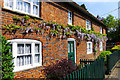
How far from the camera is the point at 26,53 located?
5598 millimetres

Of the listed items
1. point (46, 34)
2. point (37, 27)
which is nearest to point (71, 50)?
point (46, 34)

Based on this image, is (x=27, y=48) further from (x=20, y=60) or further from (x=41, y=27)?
(x=41, y=27)

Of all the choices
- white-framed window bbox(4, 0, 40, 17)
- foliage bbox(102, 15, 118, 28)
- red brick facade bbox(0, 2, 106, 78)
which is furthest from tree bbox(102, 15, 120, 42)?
white-framed window bbox(4, 0, 40, 17)

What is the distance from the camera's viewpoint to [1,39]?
3.79 meters

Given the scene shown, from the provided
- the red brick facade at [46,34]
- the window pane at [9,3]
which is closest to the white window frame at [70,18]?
the red brick facade at [46,34]

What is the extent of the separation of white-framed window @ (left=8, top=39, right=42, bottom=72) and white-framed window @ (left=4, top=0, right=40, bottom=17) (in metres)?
1.64

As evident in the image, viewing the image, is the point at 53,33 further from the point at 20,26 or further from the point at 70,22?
the point at 70,22

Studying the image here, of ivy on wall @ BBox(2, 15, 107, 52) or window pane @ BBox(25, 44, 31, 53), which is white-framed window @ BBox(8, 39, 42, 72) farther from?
ivy on wall @ BBox(2, 15, 107, 52)

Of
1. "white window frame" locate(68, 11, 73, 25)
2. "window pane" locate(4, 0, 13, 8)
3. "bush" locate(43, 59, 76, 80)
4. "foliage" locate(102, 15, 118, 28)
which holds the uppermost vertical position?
"foliage" locate(102, 15, 118, 28)

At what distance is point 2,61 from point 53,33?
3.89m

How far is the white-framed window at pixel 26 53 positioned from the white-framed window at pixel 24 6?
1.64 m

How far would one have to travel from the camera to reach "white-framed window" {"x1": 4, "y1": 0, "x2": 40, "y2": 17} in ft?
16.8

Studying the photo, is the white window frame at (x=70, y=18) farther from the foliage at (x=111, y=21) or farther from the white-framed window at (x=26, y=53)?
the foliage at (x=111, y=21)

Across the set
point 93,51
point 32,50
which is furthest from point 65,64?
point 93,51
